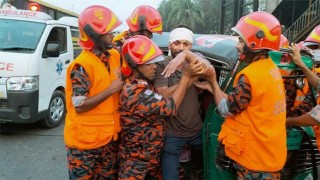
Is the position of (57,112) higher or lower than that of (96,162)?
lower

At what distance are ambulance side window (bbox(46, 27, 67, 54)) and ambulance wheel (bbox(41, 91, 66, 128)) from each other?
2.93 feet

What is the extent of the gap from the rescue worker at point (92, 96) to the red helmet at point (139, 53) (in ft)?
0.67

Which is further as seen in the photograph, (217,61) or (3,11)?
(3,11)

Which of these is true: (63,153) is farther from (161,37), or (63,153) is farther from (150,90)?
(150,90)

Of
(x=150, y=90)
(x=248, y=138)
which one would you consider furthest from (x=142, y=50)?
(x=248, y=138)

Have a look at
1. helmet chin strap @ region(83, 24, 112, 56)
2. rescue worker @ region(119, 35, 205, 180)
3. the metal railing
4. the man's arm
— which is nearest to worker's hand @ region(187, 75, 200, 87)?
rescue worker @ region(119, 35, 205, 180)

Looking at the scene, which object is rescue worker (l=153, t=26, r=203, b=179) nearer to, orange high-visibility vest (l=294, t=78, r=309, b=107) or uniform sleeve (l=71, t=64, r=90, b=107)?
uniform sleeve (l=71, t=64, r=90, b=107)

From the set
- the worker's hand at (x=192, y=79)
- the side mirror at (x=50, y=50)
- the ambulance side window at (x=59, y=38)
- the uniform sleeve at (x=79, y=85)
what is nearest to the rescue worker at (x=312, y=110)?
the worker's hand at (x=192, y=79)

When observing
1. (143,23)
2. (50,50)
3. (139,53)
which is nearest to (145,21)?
(143,23)

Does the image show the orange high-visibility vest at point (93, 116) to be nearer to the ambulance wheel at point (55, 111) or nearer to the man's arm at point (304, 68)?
the man's arm at point (304, 68)

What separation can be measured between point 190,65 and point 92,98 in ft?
2.42

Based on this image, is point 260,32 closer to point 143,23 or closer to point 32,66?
point 143,23

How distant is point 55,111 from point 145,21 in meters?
3.60

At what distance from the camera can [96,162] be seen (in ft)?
8.65
